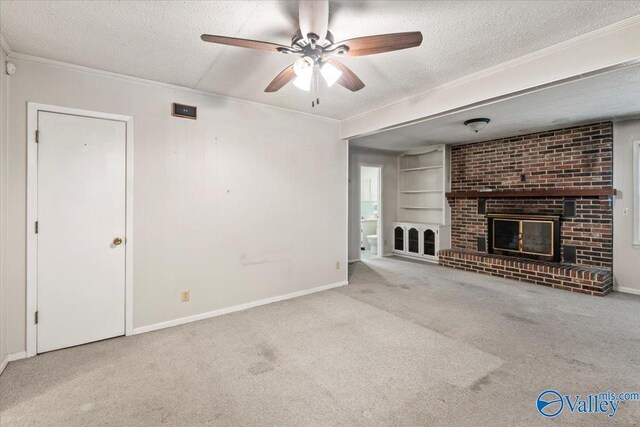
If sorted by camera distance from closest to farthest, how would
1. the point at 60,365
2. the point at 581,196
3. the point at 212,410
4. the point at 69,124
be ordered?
1. the point at 212,410
2. the point at 60,365
3. the point at 69,124
4. the point at 581,196

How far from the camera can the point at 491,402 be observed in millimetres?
1848

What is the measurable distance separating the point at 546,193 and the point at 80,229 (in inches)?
234

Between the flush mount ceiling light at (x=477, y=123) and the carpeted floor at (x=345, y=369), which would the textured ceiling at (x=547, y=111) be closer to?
the flush mount ceiling light at (x=477, y=123)

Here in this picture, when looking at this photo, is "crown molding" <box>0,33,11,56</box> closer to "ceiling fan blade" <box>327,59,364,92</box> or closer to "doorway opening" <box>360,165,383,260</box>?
"ceiling fan blade" <box>327,59,364,92</box>

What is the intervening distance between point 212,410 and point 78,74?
115 inches

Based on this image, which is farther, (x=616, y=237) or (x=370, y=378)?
(x=616, y=237)

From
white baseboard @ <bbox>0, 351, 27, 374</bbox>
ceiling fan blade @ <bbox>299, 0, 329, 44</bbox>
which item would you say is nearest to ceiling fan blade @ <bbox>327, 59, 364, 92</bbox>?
ceiling fan blade @ <bbox>299, 0, 329, 44</bbox>

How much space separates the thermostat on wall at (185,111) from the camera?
3.02 meters

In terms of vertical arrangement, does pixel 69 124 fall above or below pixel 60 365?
above

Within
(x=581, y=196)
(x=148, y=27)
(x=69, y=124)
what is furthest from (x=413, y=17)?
Result: (x=581, y=196)

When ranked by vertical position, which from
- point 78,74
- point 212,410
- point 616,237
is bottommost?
point 212,410

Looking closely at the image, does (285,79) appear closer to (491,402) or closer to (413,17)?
(413,17)

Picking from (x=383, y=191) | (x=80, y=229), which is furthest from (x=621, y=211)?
(x=80, y=229)

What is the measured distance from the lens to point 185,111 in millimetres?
3074
